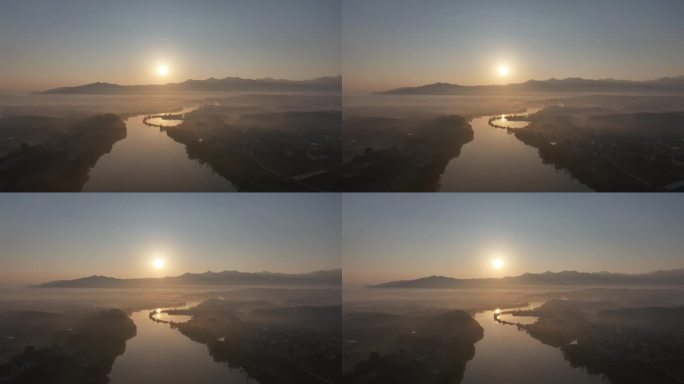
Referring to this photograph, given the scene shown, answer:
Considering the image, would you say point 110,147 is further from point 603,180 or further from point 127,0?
point 603,180

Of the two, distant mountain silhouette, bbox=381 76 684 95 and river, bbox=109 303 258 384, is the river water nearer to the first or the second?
distant mountain silhouette, bbox=381 76 684 95

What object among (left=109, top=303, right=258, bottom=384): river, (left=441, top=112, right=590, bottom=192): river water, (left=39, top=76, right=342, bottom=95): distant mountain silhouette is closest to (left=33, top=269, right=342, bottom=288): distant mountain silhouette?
(left=109, top=303, right=258, bottom=384): river

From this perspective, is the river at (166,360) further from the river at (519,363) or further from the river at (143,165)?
the river at (519,363)

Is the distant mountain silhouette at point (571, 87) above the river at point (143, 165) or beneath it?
above

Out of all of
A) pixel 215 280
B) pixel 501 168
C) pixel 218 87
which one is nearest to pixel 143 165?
pixel 218 87

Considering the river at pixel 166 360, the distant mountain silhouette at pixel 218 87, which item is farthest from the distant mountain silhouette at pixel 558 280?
the distant mountain silhouette at pixel 218 87

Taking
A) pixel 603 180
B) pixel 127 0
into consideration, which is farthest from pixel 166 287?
pixel 603 180
